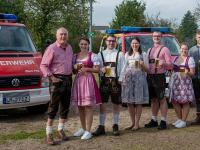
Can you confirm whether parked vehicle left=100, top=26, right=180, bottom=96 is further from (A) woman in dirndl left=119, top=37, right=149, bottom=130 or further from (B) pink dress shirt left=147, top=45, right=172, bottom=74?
(A) woman in dirndl left=119, top=37, right=149, bottom=130

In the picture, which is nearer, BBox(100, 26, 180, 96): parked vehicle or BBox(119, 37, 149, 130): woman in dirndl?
BBox(119, 37, 149, 130): woman in dirndl

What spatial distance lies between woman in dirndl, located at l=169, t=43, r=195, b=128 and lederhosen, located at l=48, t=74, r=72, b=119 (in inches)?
93.2

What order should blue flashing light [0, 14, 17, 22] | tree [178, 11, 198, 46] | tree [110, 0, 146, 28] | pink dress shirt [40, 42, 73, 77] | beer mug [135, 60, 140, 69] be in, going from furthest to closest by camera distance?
1. tree [178, 11, 198, 46]
2. tree [110, 0, 146, 28]
3. blue flashing light [0, 14, 17, 22]
4. beer mug [135, 60, 140, 69]
5. pink dress shirt [40, 42, 73, 77]

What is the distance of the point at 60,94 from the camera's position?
7492mm

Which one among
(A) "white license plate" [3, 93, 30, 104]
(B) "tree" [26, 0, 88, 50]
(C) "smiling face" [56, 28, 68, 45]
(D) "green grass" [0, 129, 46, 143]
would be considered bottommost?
(D) "green grass" [0, 129, 46, 143]

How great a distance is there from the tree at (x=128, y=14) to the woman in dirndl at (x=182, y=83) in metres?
22.3

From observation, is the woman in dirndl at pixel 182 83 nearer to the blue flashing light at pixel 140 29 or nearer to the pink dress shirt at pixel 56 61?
the pink dress shirt at pixel 56 61

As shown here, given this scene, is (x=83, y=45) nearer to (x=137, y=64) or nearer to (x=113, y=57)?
(x=113, y=57)

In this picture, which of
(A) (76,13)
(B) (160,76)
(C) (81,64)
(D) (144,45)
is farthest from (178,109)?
(A) (76,13)

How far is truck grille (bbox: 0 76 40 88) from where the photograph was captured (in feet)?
30.3

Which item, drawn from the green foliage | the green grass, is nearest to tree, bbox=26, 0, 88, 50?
→ the green foliage

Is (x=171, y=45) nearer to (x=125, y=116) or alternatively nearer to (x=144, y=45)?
(x=144, y=45)

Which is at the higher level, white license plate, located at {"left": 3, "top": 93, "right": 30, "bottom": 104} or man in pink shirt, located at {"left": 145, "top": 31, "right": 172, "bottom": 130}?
man in pink shirt, located at {"left": 145, "top": 31, "right": 172, "bottom": 130}

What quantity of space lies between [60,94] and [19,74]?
7.41 ft
